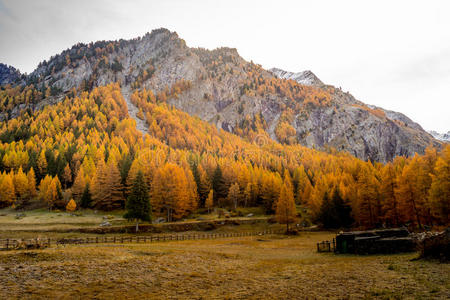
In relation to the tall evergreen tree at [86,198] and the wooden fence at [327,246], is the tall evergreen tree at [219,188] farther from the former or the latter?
the wooden fence at [327,246]

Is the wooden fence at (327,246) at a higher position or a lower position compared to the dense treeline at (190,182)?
lower

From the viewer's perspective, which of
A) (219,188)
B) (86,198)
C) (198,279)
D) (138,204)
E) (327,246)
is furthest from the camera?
(219,188)

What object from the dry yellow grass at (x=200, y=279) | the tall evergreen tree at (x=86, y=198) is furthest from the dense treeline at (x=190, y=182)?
the dry yellow grass at (x=200, y=279)

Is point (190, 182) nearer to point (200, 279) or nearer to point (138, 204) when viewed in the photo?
point (138, 204)

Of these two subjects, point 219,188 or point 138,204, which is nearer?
point 138,204

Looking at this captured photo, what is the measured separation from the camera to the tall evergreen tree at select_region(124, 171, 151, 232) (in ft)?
175

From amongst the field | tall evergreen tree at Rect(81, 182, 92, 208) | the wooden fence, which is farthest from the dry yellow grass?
tall evergreen tree at Rect(81, 182, 92, 208)

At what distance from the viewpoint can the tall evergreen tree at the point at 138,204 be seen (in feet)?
175

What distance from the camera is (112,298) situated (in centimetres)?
1334

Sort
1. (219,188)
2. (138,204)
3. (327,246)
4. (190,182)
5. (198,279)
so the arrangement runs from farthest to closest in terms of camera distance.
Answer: (219,188) → (190,182) → (138,204) → (327,246) → (198,279)

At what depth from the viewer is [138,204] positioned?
54125mm

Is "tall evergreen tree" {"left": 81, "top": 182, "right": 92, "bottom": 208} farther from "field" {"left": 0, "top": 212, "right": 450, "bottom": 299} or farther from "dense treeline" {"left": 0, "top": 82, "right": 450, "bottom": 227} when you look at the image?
"field" {"left": 0, "top": 212, "right": 450, "bottom": 299}

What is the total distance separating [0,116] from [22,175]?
520 ft

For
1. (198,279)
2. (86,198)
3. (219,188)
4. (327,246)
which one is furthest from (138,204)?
(219,188)
